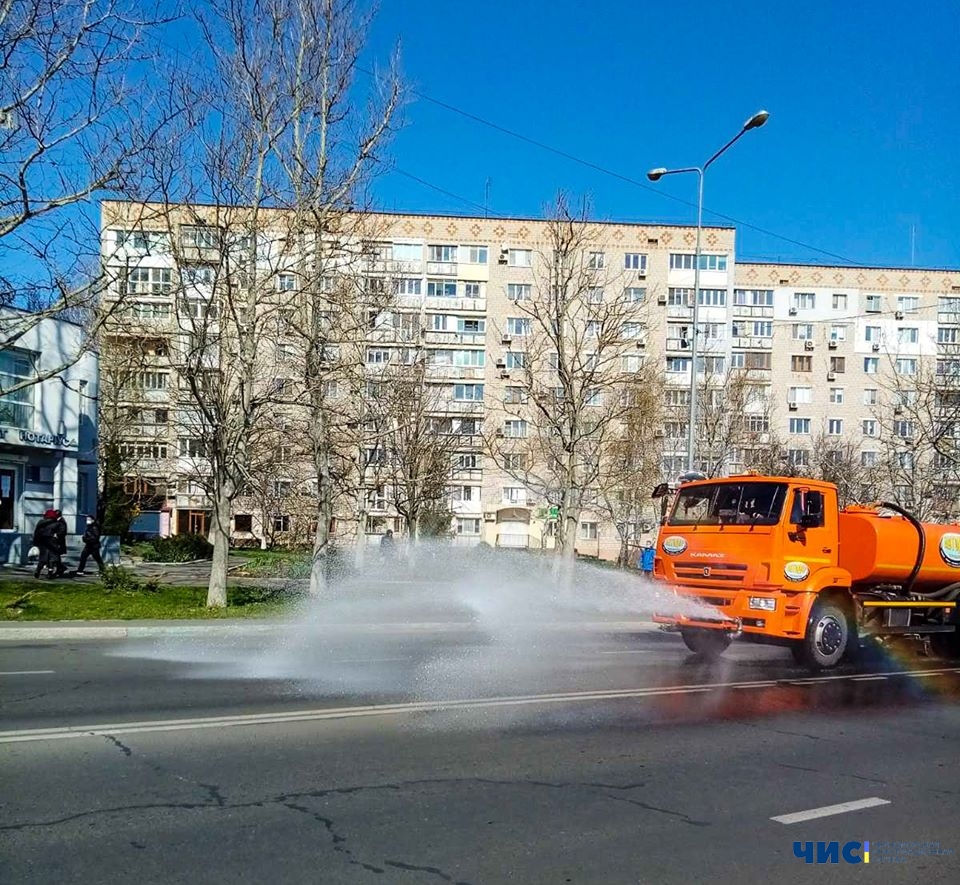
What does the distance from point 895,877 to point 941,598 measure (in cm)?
1106

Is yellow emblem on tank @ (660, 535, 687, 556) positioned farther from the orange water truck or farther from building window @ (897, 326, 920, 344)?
building window @ (897, 326, 920, 344)

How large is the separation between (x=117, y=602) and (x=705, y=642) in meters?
11.5

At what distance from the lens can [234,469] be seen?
779 inches

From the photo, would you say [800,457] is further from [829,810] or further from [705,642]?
[829,810]

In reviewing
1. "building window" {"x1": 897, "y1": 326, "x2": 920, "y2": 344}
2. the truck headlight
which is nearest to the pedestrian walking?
the truck headlight

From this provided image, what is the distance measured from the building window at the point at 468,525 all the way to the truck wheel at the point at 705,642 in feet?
154

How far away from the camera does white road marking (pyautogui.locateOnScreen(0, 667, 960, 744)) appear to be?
25.0ft

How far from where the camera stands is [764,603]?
41.7 ft

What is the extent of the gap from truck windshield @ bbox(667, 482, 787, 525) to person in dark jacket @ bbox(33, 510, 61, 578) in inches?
640

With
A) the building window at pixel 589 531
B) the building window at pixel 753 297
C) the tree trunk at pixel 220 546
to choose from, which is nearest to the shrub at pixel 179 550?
the tree trunk at pixel 220 546

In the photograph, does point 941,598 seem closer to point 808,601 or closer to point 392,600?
point 808,601

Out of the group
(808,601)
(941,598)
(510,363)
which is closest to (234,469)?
(808,601)

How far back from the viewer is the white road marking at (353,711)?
7629mm

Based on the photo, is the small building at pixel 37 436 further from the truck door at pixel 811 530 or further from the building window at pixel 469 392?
the building window at pixel 469 392
